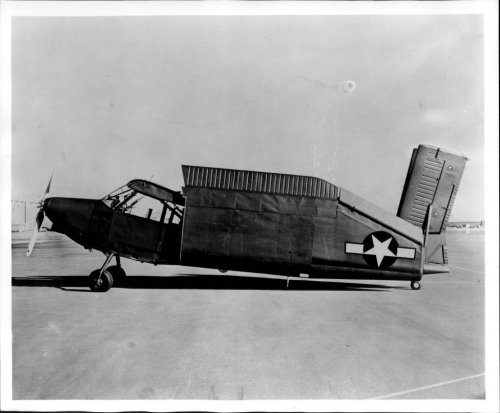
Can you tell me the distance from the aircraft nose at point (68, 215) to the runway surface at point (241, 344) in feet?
4.71

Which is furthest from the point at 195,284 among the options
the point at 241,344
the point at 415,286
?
the point at 415,286

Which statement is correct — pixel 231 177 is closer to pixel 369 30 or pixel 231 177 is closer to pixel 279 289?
pixel 279 289

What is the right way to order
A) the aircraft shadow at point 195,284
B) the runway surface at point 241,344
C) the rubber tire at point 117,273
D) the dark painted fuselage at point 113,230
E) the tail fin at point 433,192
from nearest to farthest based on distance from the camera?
the runway surface at point 241,344
the dark painted fuselage at point 113,230
the aircraft shadow at point 195,284
the tail fin at point 433,192
the rubber tire at point 117,273

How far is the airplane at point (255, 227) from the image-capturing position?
740 cm

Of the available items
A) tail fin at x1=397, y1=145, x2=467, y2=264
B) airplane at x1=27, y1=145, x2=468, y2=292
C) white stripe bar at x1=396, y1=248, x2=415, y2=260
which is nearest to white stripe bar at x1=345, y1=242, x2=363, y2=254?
airplane at x1=27, y1=145, x2=468, y2=292

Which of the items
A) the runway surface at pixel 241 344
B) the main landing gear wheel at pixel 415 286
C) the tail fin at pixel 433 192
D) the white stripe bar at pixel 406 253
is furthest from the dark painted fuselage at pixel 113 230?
the main landing gear wheel at pixel 415 286

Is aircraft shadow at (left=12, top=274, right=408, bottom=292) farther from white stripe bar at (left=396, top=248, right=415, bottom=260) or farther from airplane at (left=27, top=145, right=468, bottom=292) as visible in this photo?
white stripe bar at (left=396, top=248, right=415, bottom=260)

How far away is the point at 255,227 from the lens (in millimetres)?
7430

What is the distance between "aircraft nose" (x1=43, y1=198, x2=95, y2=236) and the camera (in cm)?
786

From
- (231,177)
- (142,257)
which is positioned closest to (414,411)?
(231,177)

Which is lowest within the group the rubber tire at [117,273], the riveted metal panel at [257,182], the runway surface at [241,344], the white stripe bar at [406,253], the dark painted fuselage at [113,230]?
the runway surface at [241,344]

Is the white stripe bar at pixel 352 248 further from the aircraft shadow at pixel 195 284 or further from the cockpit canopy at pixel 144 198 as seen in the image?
the cockpit canopy at pixel 144 198

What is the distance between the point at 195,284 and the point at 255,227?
9.14 ft

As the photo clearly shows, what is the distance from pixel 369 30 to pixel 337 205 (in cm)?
367
